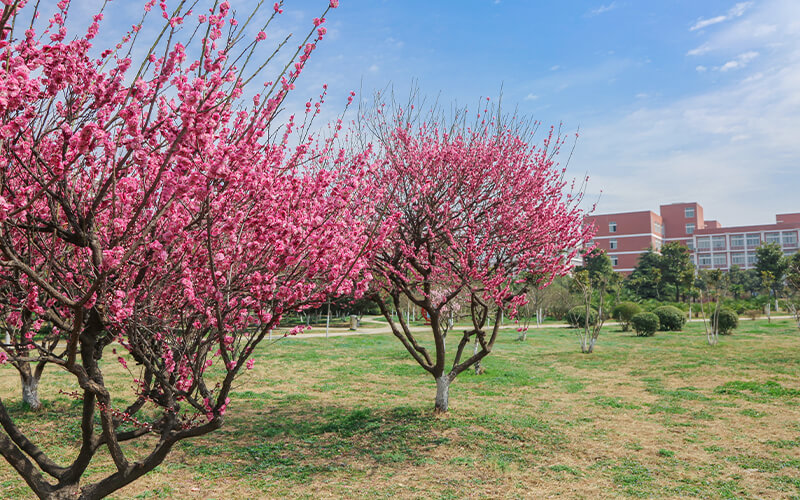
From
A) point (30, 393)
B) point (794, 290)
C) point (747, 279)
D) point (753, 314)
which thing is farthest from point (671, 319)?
point (747, 279)

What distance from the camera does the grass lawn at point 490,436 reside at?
255 inches

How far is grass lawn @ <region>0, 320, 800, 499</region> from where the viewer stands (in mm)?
6473

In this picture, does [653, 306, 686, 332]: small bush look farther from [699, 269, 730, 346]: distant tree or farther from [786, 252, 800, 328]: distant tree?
[786, 252, 800, 328]: distant tree

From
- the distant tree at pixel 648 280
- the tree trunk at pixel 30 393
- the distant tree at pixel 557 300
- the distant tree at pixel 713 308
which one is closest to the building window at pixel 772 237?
the distant tree at pixel 648 280

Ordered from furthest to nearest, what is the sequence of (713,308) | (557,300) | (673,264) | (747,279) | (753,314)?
(747,279), (673,264), (557,300), (753,314), (713,308)

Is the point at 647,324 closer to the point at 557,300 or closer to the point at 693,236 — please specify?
the point at 557,300

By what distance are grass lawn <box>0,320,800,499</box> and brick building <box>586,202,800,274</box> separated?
7527 cm

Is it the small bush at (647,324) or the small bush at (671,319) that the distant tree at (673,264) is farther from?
the small bush at (647,324)

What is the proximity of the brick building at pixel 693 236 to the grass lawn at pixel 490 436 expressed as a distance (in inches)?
2963

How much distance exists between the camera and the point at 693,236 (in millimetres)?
89688

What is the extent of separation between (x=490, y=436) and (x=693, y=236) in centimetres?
9450

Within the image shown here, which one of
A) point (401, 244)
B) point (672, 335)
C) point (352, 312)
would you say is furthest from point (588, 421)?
point (352, 312)

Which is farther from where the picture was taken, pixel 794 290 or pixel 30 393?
pixel 794 290

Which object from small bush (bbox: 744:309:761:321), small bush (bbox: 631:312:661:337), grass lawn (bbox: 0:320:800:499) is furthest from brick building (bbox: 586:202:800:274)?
grass lawn (bbox: 0:320:800:499)
